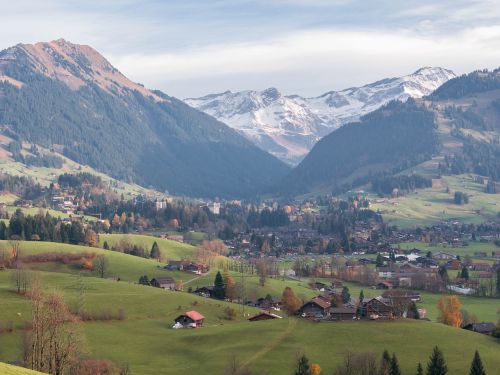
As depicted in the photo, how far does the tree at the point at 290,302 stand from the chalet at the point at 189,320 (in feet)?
58.1

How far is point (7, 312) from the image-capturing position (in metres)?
106

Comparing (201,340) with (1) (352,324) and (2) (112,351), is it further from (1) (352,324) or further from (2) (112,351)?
(1) (352,324)

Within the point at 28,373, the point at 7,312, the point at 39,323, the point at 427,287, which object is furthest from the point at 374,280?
the point at 28,373

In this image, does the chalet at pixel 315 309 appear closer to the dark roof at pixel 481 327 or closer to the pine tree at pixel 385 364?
the dark roof at pixel 481 327

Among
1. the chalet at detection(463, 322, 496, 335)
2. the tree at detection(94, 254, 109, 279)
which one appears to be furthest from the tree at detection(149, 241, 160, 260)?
the chalet at detection(463, 322, 496, 335)

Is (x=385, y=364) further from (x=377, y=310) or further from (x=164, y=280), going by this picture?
(x=164, y=280)

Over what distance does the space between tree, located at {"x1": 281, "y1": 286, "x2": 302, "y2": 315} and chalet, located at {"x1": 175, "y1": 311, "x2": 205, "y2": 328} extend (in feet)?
58.1

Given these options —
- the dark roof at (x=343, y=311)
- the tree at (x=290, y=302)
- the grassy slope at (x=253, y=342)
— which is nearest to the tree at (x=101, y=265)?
the tree at (x=290, y=302)

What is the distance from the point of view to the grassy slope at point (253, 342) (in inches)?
3479

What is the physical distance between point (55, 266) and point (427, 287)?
69.9m

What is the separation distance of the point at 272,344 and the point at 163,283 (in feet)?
190

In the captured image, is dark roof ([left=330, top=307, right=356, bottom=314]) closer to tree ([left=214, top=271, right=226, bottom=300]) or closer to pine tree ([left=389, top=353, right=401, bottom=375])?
pine tree ([left=389, top=353, right=401, bottom=375])

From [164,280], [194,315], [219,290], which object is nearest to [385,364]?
[194,315]

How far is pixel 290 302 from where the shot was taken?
13000 centimetres
